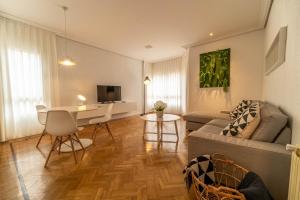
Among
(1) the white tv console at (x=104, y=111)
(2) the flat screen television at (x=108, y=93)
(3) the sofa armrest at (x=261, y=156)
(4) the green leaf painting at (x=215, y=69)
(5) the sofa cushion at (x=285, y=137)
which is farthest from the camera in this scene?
(2) the flat screen television at (x=108, y=93)

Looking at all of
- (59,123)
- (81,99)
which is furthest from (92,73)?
(59,123)

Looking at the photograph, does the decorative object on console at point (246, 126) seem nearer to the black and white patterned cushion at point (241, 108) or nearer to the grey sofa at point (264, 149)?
the grey sofa at point (264, 149)

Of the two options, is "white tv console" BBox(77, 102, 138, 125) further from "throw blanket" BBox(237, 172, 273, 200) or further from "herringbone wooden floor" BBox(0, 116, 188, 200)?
"throw blanket" BBox(237, 172, 273, 200)

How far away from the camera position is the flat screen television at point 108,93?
4918mm

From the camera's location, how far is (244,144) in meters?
1.34

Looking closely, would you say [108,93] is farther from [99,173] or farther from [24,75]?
[99,173]

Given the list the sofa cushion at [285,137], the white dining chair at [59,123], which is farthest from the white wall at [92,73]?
the sofa cushion at [285,137]

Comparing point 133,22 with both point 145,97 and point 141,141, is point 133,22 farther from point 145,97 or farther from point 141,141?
point 145,97

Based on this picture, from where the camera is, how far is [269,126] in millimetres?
1387

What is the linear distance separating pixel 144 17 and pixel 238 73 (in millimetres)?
2806

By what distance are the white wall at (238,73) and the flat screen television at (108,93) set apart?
2.86 m

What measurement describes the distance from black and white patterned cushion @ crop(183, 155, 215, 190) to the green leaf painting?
3275 millimetres

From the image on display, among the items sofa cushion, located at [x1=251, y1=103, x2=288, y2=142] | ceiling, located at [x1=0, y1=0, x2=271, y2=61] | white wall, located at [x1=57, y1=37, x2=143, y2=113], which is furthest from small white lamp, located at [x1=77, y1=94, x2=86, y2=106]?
sofa cushion, located at [x1=251, y1=103, x2=288, y2=142]

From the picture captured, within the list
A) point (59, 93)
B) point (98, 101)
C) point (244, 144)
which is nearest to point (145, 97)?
point (98, 101)
